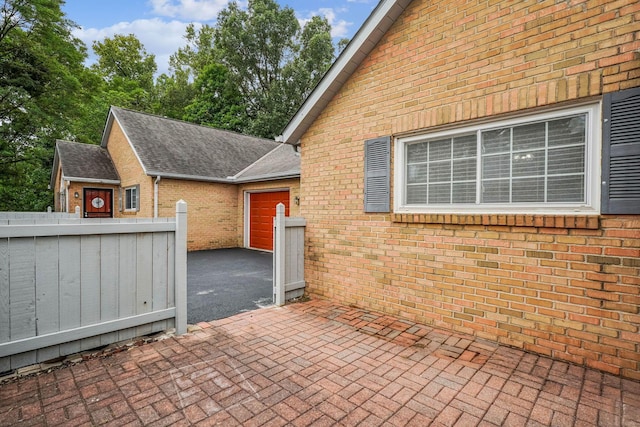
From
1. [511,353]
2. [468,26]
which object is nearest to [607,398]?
[511,353]

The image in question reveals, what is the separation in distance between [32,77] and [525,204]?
1943cm

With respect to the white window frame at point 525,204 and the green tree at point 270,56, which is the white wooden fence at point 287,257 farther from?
the green tree at point 270,56

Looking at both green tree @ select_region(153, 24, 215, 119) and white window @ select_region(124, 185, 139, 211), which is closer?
white window @ select_region(124, 185, 139, 211)

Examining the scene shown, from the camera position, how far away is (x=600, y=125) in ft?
9.41

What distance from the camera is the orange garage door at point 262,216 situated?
11.4 m

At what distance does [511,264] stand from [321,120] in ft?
11.5

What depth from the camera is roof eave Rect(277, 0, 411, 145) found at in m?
4.18

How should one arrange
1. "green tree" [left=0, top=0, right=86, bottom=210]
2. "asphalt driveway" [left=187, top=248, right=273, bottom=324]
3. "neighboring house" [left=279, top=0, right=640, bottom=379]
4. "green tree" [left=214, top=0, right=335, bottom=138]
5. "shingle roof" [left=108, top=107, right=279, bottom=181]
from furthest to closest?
"green tree" [left=214, top=0, right=335, bottom=138], "green tree" [left=0, top=0, right=86, bottom=210], "shingle roof" [left=108, top=107, right=279, bottom=181], "asphalt driveway" [left=187, top=248, right=273, bottom=324], "neighboring house" [left=279, top=0, right=640, bottom=379]

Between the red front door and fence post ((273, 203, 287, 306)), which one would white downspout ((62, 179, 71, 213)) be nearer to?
the red front door

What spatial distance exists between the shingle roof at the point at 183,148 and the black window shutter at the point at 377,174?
897 centimetres

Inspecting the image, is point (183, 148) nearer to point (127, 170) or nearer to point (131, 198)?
point (127, 170)

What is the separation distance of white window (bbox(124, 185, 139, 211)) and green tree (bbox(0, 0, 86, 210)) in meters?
5.71

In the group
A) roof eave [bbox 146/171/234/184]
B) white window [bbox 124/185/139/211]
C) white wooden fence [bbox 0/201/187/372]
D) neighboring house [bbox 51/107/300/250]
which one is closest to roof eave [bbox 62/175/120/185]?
neighboring house [bbox 51/107/300/250]

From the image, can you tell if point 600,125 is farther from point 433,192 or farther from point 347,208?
point 347,208
